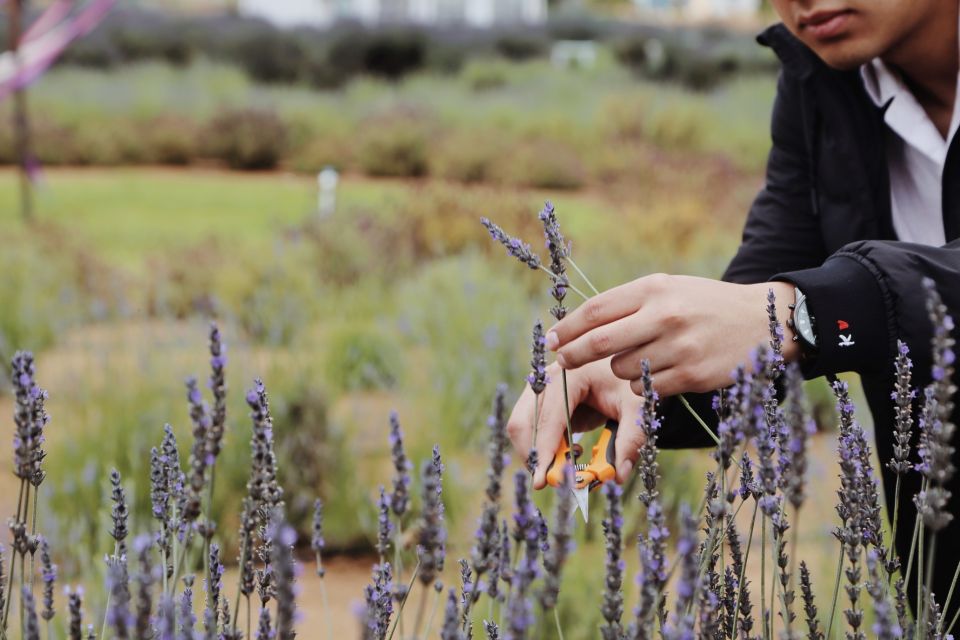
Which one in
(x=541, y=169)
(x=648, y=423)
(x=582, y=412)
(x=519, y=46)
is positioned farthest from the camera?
(x=519, y=46)

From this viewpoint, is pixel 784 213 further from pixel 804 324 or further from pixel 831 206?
pixel 804 324

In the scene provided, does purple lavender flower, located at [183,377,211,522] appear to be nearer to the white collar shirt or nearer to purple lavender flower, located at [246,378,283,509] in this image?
purple lavender flower, located at [246,378,283,509]

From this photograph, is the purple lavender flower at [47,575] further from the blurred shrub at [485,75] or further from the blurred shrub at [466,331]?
the blurred shrub at [485,75]

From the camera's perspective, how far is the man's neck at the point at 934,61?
6.66 ft

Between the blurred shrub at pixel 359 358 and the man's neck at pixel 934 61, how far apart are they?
318cm

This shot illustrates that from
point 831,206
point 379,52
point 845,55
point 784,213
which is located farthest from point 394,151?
point 845,55

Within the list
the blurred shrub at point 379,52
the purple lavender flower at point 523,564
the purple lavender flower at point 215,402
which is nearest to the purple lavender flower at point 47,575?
the purple lavender flower at point 215,402

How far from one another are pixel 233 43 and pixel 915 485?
18909 mm

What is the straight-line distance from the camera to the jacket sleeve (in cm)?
230

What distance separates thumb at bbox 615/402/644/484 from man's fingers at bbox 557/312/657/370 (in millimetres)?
298

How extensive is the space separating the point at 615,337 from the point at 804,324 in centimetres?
27

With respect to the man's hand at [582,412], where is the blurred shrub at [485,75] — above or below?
above

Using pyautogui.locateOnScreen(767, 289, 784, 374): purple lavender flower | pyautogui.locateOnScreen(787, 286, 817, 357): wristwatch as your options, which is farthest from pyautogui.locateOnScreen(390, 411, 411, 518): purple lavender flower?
pyautogui.locateOnScreen(787, 286, 817, 357): wristwatch

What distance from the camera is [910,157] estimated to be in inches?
87.6
